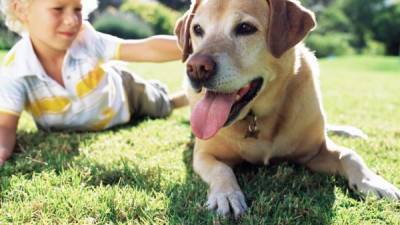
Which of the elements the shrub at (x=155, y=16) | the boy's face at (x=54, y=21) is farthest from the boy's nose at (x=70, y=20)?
the shrub at (x=155, y=16)

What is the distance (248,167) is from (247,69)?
31.3 inches

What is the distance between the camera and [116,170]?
3.17 metres

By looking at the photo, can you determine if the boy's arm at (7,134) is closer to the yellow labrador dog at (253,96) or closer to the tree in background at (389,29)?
the yellow labrador dog at (253,96)

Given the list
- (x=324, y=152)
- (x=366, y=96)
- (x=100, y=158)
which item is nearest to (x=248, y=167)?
(x=324, y=152)

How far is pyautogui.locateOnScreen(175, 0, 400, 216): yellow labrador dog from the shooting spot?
109 inches

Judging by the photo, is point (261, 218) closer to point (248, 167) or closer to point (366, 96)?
point (248, 167)

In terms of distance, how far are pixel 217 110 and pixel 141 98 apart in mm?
2198

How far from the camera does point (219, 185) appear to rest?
273cm

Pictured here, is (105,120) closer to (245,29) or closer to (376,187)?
(245,29)

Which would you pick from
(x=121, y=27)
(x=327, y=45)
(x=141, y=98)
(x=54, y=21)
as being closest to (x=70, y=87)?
(x=54, y=21)

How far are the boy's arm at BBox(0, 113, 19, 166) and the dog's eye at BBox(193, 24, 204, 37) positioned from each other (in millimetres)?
1582

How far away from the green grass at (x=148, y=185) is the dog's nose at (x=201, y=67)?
2.10 ft

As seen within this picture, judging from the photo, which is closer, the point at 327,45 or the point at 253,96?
the point at 253,96

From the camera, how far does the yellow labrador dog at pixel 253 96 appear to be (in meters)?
2.77
